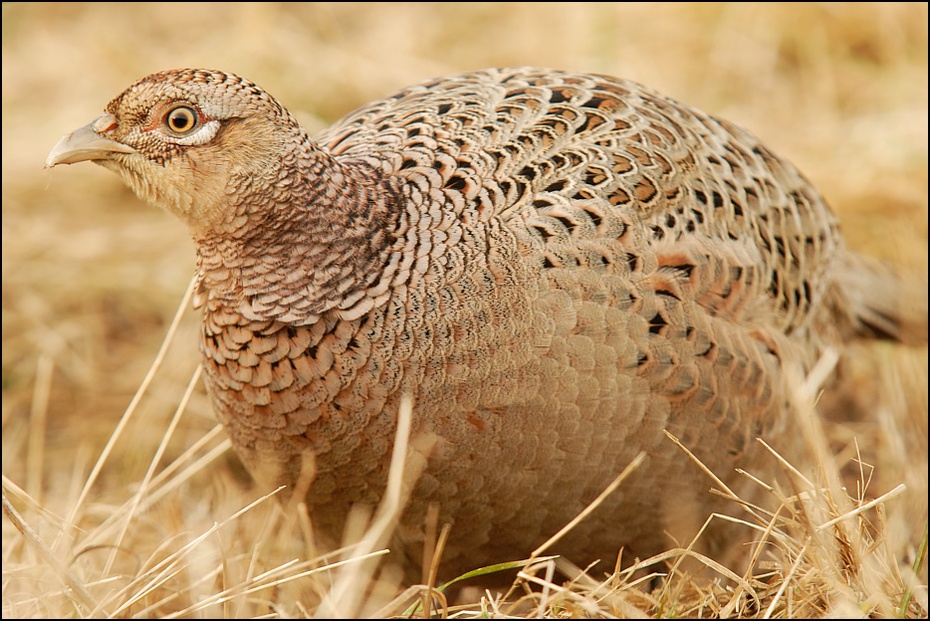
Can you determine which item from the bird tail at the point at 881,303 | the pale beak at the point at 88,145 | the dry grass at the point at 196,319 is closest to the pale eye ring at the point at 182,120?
the pale beak at the point at 88,145

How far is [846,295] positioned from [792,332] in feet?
2.49

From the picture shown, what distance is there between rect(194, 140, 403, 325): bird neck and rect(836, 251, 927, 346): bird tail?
234 cm

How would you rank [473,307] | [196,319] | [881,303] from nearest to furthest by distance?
[473,307] → [881,303] → [196,319]

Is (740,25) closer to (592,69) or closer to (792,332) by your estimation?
(592,69)

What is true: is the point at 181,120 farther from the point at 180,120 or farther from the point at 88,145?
the point at 88,145

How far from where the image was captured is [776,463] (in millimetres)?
3889

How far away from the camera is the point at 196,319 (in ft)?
18.6

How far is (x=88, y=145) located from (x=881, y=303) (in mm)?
3292

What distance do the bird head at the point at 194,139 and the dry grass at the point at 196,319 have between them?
79 cm

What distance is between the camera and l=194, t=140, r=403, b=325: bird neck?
3.27m

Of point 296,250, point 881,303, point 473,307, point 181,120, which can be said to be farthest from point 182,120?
point 881,303

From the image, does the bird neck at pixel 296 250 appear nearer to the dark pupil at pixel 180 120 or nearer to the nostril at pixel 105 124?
the dark pupil at pixel 180 120

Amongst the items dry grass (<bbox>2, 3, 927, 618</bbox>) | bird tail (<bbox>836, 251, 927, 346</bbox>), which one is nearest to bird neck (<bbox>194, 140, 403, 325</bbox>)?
dry grass (<bbox>2, 3, 927, 618</bbox>)

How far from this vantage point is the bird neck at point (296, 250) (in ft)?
10.7
